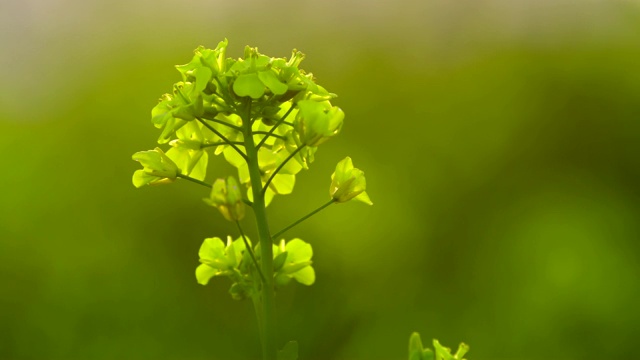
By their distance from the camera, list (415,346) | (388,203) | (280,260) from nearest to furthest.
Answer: (415,346) < (280,260) < (388,203)

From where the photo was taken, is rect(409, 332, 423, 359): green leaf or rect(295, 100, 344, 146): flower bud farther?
rect(295, 100, 344, 146): flower bud

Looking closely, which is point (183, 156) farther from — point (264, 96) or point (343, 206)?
point (343, 206)

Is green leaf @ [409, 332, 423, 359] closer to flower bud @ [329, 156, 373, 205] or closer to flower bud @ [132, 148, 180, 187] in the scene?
flower bud @ [329, 156, 373, 205]

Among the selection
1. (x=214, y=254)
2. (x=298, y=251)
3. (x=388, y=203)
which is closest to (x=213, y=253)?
(x=214, y=254)

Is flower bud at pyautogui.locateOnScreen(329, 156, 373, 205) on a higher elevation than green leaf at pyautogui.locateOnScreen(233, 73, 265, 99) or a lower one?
lower

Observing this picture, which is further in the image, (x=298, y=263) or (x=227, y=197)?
(x=298, y=263)

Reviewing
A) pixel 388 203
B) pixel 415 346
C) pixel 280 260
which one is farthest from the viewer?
pixel 388 203

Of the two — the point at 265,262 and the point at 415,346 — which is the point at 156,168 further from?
the point at 415,346

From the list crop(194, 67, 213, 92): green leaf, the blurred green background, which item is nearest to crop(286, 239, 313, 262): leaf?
crop(194, 67, 213, 92): green leaf

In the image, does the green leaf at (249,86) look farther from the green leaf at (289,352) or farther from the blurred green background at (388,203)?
the blurred green background at (388,203)
